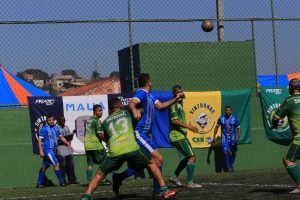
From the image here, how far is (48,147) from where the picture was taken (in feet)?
59.4

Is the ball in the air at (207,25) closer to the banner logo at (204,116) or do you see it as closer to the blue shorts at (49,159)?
the banner logo at (204,116)

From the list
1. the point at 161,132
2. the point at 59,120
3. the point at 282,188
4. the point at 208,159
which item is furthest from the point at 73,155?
the point at 282,188

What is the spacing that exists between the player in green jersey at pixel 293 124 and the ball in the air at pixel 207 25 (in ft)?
26.3

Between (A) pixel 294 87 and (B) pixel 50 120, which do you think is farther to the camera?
(B) pixel 50 120

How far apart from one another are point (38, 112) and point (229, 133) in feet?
18.1

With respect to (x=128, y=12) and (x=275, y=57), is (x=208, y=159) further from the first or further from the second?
(x=128, y=12)

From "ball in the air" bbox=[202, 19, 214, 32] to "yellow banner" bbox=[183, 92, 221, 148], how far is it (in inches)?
73.5

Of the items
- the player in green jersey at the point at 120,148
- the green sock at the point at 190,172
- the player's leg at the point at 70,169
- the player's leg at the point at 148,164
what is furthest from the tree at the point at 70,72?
the player's leg at the point at 148,164

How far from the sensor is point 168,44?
67.6ft

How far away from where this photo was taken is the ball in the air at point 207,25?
65.9ft

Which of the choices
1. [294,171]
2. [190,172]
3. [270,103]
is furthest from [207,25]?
[294,171]

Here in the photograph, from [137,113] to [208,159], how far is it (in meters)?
9.59

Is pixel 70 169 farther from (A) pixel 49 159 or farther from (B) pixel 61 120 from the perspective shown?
(B) pixel 61 120

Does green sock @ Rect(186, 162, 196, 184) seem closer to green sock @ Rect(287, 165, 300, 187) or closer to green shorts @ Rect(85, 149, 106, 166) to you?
green sock @ Rect(287, 165, 300, 187)
